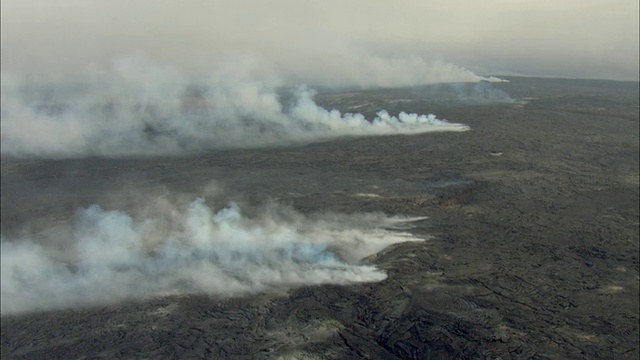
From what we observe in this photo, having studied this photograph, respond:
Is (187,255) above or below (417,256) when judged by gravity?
above

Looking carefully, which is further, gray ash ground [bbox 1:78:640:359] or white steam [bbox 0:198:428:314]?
white steam [bbox 0:198:428:314]

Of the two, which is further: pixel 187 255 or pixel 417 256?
pixel 417 256

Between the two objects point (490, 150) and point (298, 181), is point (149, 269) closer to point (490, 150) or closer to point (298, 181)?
point (298, 181)

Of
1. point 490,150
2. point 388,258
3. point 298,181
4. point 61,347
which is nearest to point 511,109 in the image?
point 490,150

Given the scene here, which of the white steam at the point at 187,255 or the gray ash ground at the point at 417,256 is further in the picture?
the white steam at the point at 187,255
